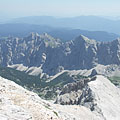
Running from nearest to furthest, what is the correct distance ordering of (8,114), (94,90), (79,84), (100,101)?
1. (8,114)
2. (100,101)
3. (94,90)
4. (79,84)

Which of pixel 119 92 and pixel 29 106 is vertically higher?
pixel 29 106

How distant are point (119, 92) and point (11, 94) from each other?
222 ft

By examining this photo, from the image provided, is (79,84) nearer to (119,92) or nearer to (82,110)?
(119,92)

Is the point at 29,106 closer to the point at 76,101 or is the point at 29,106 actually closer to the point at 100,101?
the point at 100,101

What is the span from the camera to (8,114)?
1115 inches

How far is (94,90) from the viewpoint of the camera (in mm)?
74875

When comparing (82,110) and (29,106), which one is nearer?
(29,106)

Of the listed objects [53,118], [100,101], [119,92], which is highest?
[53,118]

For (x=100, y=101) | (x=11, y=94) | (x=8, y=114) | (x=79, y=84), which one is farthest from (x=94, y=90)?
(x=8, y=114)

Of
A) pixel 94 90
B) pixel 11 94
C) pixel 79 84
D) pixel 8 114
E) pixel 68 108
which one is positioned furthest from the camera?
pixel 79 84

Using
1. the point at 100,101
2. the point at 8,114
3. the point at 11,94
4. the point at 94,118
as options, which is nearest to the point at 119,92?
the point at 100,101

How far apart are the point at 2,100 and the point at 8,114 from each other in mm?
4096

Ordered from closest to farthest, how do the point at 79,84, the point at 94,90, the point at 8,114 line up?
the point at 8,114 < the point at 94,90 < the point at 79,84

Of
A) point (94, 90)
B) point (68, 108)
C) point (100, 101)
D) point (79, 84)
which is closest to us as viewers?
point (68, 108)
